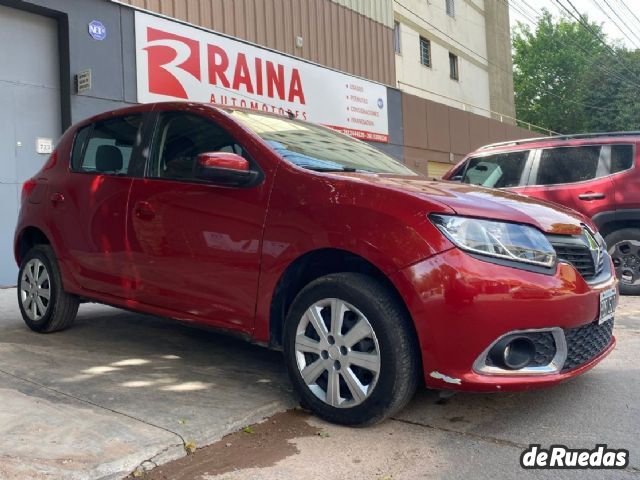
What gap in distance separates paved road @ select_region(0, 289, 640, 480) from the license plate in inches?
20.1

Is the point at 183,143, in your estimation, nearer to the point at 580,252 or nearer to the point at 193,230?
the point at 193,230

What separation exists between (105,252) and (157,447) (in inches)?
73.4

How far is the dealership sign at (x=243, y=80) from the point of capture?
9.72 metres

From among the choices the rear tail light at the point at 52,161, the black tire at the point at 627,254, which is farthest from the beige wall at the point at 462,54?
the rear tail light at the point at 52,161

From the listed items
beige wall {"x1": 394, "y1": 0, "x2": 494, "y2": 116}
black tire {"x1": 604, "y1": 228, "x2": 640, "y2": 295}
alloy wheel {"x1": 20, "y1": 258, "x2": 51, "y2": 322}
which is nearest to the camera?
alloy wheel {"x1": 20, "y1": 258, "x2": 51, "y2": 322}

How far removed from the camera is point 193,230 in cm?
372

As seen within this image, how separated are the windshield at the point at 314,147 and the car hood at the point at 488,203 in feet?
0.94

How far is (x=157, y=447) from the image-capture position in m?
2.83

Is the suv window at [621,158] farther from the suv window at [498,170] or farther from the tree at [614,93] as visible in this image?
the tree at [614,93]

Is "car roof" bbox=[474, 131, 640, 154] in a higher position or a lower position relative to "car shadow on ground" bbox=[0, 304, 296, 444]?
higher

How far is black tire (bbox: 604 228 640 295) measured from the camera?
6898 mm

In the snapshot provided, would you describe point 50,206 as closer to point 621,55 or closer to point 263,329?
point 263,329

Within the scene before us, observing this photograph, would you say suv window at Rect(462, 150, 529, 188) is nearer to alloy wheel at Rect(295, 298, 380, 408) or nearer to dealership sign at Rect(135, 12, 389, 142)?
dealership sign at Rect(135, 12, 389, 142)

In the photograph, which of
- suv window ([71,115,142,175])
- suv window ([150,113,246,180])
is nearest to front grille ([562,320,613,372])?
suv window ([150,113,246,180])
